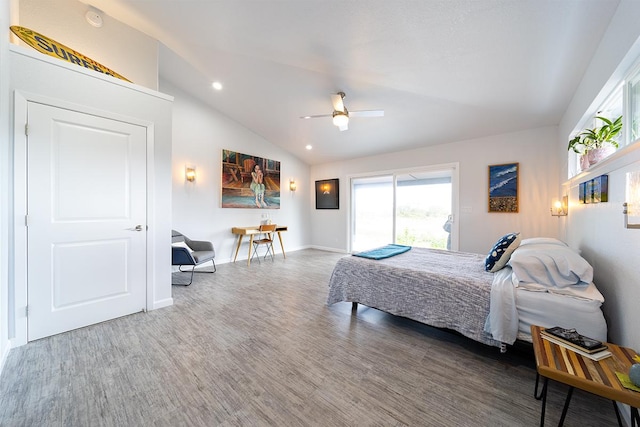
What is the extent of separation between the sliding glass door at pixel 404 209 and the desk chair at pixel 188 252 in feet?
12.2

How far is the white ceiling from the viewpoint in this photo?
2.20m

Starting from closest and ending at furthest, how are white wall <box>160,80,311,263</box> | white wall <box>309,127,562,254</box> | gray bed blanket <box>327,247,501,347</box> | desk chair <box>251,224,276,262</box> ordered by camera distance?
gray bed blanket <box>327,247,501,347</box> < white wall <box>309,127,562,254</box> < white wall <box>160,80,311,263</box> < desk chair <box>251,224,276,262</box>

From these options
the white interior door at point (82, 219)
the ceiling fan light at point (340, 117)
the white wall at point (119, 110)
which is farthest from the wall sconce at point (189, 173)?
the ceiling fan light at point (340, 117)

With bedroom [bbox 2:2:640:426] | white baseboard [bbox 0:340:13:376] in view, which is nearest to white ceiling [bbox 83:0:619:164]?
bedroom [bbox 2:2:640:426]

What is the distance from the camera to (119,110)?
2.63 metres

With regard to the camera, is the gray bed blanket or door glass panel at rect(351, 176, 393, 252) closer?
the gray bed blanket

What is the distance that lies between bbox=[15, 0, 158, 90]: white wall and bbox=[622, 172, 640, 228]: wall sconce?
15.2ft

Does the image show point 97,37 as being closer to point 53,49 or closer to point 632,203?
point 53,49

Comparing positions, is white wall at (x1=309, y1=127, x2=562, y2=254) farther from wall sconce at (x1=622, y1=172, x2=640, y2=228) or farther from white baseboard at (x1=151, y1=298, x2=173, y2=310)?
white baseboard at (x1=151, y1=298, x2=173, y2=310)

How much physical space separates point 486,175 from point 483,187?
0.22 meters

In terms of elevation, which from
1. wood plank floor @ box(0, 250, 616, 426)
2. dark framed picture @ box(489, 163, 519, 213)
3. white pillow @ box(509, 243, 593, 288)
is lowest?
wood plank floor @ box(0, 250, 616, 426)

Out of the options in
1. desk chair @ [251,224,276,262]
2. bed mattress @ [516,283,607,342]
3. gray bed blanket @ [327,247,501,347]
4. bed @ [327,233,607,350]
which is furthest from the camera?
desk chair @ [251,224,276,262]

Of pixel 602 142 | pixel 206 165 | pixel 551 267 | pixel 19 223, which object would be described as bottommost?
pixel 551 267

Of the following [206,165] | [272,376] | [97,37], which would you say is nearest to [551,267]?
[272,376]
